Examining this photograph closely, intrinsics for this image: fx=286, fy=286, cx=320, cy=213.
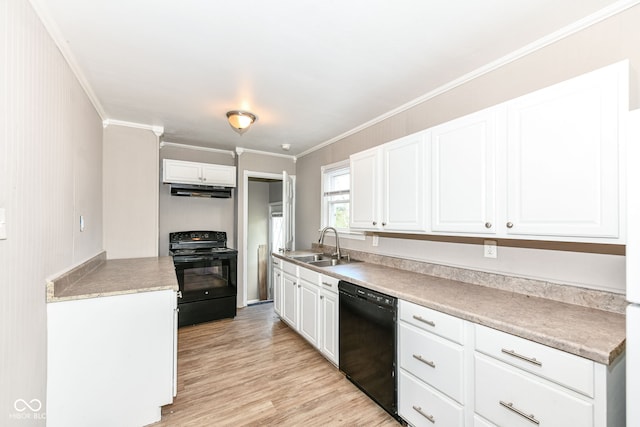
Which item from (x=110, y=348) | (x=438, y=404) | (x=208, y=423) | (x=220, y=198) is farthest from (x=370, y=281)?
(x=220, y=198)

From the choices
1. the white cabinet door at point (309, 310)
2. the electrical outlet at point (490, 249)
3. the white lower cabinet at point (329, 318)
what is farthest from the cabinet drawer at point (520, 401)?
the white cabinet door at point (309, 310)

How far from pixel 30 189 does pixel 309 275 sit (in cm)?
219

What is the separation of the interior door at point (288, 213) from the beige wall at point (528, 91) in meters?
1.76

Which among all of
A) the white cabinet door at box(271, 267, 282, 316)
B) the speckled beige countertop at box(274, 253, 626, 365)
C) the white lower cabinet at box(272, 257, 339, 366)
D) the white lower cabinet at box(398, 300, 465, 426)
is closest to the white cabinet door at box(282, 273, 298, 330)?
the white lower cabinet at box(272, 257, 339, 366)

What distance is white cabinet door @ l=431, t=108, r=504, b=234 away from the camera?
173 cm

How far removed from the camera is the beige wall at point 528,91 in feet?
4.86

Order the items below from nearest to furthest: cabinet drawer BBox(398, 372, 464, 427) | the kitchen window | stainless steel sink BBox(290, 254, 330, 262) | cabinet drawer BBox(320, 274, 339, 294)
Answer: cabinet drawer BBox(398, 372, 464, 427) → cabinet drawer BBox(320, 274, 339, 294) → stainless steel sink BBox(290, 254, 330, 262) → the kitchen window

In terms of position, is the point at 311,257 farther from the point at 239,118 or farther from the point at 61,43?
the point at 61,43

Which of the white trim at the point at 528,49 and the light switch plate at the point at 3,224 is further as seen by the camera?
the white trim at the point at 528,49

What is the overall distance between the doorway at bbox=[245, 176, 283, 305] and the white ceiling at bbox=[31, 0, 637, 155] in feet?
8.68

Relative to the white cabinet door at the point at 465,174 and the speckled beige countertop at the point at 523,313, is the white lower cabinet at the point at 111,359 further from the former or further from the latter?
the white cabinet door at the point at 465,174

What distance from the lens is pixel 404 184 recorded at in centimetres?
232

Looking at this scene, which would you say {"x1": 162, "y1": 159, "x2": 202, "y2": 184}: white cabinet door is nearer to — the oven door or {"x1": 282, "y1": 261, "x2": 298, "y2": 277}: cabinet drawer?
the oven door

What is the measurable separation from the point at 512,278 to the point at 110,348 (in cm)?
265
